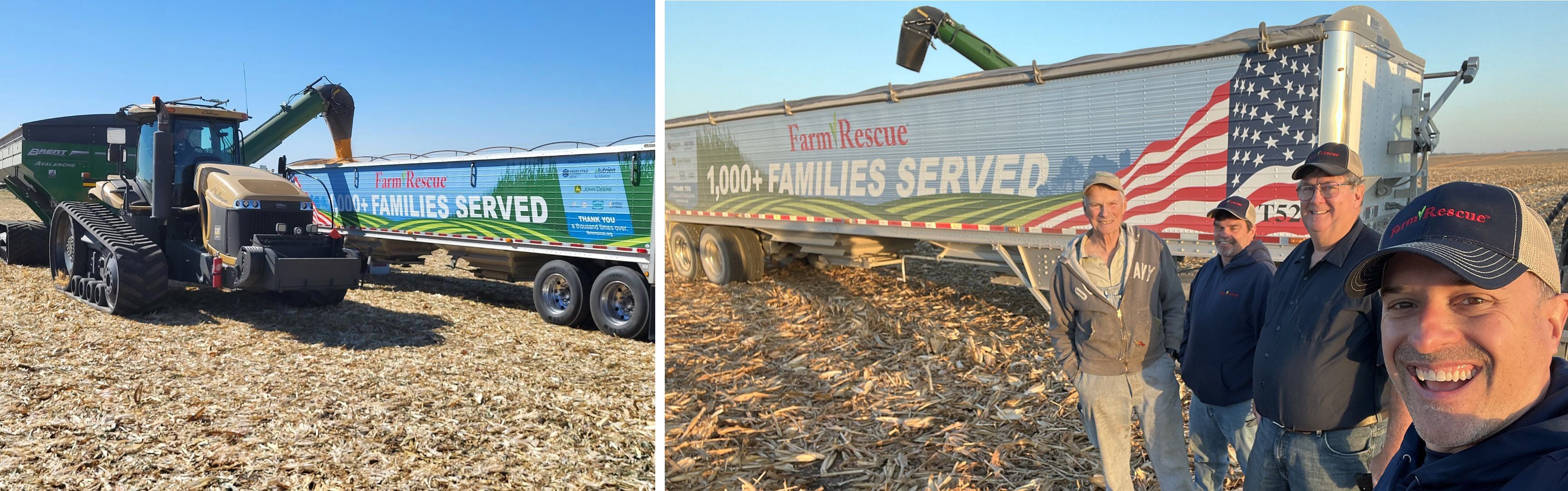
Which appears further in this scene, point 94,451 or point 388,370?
point 388,370

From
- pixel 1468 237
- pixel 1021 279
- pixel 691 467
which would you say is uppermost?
pixel 1468 237

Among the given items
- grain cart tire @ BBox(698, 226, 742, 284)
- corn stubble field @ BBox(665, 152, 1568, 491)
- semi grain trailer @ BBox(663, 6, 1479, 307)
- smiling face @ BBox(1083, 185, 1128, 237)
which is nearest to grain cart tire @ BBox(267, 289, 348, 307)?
corn stubble field @ BBox(665, 152, 1568, 491)

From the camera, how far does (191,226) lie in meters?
10.2

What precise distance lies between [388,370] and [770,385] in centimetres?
Result: 322

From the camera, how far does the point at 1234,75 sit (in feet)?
22.7

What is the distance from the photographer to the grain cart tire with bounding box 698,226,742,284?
12.6m

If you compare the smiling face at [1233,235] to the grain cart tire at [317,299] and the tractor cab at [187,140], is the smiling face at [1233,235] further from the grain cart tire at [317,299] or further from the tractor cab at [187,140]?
the tractor cab at [187,140]

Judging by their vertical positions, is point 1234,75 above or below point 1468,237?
above

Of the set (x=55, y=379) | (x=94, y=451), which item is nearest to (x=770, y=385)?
(x=94, y=451)

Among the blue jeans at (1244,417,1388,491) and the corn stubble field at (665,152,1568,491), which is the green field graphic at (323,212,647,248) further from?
the blue jeans at (1244,417,1388,491)

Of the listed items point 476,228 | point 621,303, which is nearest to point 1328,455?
point 621,303

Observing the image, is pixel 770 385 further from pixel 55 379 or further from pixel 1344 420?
pixel 55 379

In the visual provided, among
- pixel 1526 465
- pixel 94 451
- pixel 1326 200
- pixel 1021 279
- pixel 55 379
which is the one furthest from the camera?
pixel 1021 279

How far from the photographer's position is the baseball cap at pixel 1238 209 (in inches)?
140
